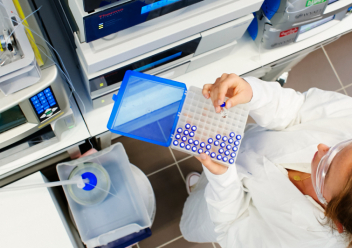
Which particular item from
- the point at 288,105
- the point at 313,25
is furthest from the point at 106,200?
the point at 313,25

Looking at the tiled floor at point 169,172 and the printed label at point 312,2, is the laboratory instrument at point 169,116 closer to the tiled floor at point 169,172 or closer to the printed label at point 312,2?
the printed label at point 312,2

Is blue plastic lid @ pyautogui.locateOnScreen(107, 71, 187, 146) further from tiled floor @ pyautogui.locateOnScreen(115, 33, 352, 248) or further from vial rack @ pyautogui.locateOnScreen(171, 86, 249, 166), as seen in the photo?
tiled floor @ pyautogui.locateOnScreen(115, 33, 352, 248)

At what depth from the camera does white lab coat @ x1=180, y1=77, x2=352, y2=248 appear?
0.74 m

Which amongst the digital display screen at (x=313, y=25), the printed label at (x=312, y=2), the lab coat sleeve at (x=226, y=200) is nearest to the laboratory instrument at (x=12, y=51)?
the lab coat sleeve at (x=226, y=200)

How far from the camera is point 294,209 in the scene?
748 mm

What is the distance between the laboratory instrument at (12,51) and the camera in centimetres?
56

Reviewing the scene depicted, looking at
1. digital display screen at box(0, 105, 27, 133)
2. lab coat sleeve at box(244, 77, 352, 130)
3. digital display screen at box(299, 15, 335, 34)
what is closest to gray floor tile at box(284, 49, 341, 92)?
digital display screen at box(299, 15, 335, 34)

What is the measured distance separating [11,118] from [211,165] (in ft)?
1.84

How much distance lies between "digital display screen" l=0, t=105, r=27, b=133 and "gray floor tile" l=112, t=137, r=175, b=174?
3.02 feet

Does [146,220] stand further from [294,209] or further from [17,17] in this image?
[17,17]

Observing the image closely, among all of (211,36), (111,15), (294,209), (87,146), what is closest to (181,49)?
A: (211,36)

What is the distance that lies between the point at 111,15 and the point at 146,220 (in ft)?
2.91

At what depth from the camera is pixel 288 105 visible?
901mm

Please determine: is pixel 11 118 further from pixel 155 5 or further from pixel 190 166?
pixel 190 166
